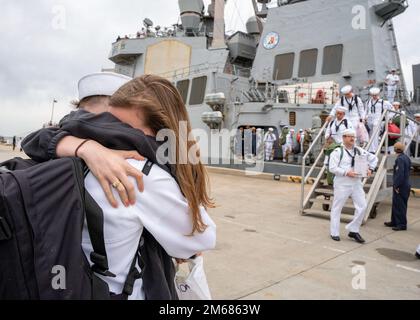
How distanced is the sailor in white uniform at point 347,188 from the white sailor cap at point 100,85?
4.37 meters

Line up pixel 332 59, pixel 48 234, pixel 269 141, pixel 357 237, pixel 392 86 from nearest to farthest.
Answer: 1. pixel 48 234
2. pixel 357 237
3. pixel 392 86
4. pixel 269 141
5. pixel 332 59

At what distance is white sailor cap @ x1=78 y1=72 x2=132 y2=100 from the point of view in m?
1.50

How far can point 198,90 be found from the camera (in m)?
16.4

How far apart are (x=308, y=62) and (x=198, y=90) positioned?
5096mm

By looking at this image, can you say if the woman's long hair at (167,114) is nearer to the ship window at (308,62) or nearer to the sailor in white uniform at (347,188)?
the sailor in white uniform at (347,188)

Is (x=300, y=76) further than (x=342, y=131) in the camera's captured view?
Yes

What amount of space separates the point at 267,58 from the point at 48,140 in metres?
16.0

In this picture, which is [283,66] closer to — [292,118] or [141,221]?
[292,118]

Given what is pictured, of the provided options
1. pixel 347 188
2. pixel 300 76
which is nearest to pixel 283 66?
pixel 300 76

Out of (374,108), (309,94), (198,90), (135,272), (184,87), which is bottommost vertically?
(135,272)

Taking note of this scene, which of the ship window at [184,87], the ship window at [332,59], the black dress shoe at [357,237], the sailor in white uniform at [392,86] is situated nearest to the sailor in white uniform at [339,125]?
the black dress shoe at [357,237]

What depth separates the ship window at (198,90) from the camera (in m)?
16.1

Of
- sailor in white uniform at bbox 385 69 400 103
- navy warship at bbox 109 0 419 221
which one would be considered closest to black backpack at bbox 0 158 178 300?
navy warship at bbox 109 0 419 221
